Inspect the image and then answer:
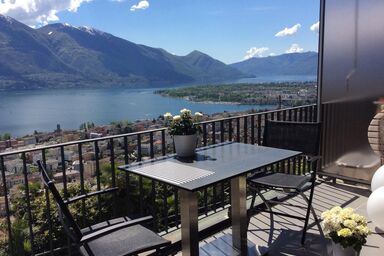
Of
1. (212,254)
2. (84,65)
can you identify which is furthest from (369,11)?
(84,65)

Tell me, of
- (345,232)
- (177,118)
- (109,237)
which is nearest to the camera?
(345,232)

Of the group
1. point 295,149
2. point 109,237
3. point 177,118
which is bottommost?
point 109,237

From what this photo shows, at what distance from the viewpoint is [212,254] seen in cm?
279

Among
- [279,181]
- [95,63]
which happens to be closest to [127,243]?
[279,181]

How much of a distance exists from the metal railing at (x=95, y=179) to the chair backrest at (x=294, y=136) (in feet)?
1.77

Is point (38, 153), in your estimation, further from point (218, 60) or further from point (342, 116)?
point (218, 60)

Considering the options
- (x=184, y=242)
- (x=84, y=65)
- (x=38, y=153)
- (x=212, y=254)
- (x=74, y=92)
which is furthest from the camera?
(x=84, y=65)

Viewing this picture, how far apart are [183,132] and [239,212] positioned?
0.83 m

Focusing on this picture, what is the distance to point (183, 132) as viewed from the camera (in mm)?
2641

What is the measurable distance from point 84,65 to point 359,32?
20.3 metres

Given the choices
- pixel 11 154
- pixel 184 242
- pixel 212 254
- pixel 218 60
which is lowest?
pixel 212 254

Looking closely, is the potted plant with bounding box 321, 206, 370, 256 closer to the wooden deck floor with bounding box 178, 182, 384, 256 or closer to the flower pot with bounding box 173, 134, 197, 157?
the wooden deck floor with bounding box 178, 182, 384, 256

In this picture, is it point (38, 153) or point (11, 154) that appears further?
point (38, 153)

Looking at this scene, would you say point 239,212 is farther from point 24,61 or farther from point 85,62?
point 85,62
